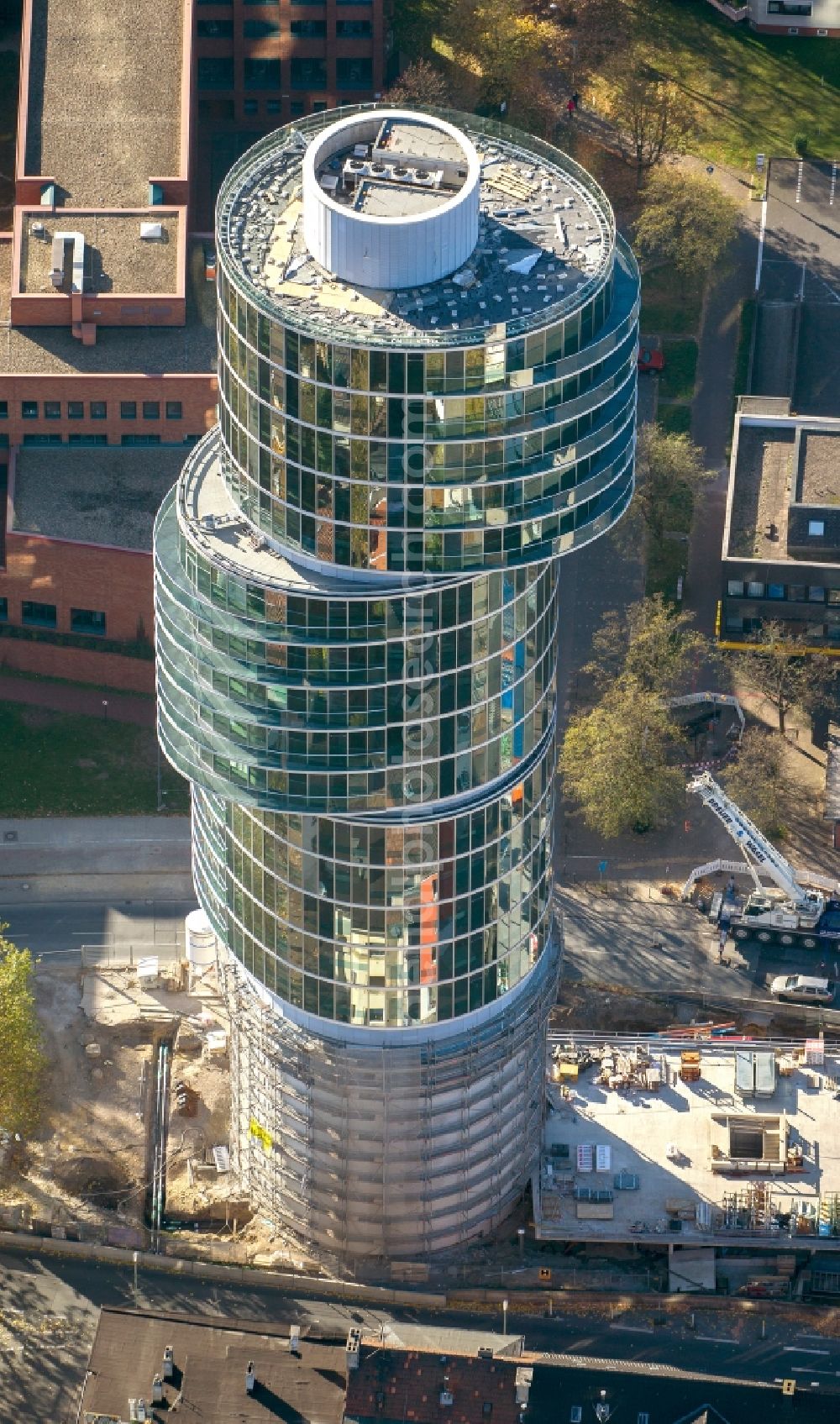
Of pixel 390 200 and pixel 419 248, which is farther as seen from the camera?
pixel 390 200

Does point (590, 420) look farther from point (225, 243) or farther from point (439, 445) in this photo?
point (225, 243)

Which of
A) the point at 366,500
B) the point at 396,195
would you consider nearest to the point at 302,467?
the point at 366,500

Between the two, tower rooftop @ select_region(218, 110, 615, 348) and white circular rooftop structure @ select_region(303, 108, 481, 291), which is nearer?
white circular rooftop structure @ select_region(303, 108, 481, 291)

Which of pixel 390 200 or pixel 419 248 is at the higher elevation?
pixel 390 200

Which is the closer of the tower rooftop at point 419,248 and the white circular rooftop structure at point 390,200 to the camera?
the white circular rooftop structure at point 390,200

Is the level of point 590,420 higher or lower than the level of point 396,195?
lower

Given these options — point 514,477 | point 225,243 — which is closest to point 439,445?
point 514,477
